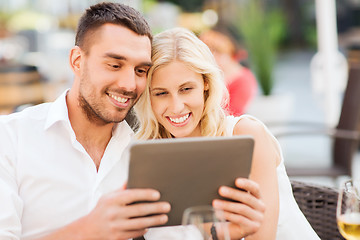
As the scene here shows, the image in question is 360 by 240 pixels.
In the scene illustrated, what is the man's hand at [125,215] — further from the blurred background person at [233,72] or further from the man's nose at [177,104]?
the blurred background person at [233,72]

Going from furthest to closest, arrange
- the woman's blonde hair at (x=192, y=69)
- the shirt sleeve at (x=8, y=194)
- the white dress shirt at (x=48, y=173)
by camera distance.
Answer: the woman's blonde hair at (x=192, y=69)
the white dress shirt at (x=48, y=173)
the shirt sleeve at (x=8, y=194)

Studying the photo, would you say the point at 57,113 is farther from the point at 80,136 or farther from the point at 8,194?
the point at 8,194

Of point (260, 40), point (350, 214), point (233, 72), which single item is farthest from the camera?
point (260, 40)

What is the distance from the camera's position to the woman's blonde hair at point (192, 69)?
5.81 feet

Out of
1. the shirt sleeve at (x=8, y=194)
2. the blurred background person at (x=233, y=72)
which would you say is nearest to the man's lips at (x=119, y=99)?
the shirt sleeve at (x=8, y=194)

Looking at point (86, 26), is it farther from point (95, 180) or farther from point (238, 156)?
point (238, 156)

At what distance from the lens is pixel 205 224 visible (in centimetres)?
96

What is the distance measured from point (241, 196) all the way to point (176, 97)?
57 cm

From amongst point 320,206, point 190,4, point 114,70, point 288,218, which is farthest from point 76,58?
point 190,4

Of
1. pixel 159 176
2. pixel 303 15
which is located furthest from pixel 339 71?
→ pixel 303 15

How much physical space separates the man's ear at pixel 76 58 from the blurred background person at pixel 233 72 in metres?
1.94

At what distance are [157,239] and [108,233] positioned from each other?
35 cm

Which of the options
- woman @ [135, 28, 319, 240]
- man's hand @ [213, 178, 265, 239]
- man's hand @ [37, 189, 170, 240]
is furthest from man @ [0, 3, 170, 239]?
man's hand @ [213, 178, 265, 239]

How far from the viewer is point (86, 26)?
5.50 feet
